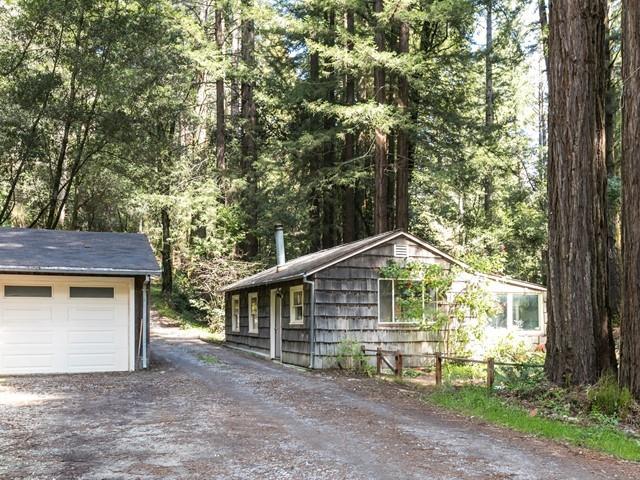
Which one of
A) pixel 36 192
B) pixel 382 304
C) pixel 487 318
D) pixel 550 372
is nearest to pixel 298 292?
pixel 382 304

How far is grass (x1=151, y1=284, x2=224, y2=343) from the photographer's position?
84.1ft

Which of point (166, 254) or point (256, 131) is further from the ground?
point (256, 131)

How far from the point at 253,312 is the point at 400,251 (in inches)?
260

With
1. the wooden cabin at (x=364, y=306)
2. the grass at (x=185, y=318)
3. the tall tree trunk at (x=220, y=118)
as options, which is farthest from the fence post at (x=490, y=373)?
the tall tree trunk at (x=220, y=118)

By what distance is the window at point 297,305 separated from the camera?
1544cm

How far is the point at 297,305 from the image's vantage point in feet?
51.8

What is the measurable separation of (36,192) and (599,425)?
25191mm

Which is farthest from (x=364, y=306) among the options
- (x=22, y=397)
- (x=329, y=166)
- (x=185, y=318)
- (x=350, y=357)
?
(x=185, y=318)

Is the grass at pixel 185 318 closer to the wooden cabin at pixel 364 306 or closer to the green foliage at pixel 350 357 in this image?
the wooden cabin at pixel 364 306

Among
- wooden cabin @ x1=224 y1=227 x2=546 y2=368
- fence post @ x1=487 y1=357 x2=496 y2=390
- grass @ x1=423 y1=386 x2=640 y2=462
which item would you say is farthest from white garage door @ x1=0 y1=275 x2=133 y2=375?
fence post @ x1=487 y1=357 x2=496 y2=390

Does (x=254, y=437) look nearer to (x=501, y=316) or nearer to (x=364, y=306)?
(x=364, y=306)

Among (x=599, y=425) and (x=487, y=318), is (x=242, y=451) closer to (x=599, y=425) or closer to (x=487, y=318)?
(x=599, y=425)

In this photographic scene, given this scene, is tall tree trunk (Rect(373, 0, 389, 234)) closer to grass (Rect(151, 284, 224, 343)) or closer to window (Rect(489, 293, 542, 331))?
window (Rect(489, 293, 542, 331))

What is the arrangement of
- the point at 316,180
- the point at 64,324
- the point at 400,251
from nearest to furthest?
the point at 64,324 → the point at 400,251 → the point at 316,180
